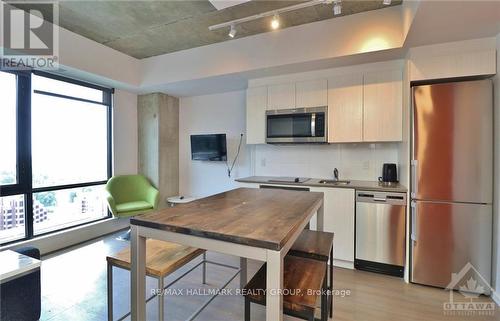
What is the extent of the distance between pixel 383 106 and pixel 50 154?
14.7 ft

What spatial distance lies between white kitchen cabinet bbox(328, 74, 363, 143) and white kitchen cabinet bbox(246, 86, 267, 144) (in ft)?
3.04

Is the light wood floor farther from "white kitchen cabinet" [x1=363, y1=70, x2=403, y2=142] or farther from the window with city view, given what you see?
"white kitchen cabinet" [x1=363, y1=70, x2=403, y2=142]

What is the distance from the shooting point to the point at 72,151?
11.9ft

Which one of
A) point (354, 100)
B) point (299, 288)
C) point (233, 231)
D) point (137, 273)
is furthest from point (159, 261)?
point (354, 100)

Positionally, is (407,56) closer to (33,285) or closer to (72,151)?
(33,285)

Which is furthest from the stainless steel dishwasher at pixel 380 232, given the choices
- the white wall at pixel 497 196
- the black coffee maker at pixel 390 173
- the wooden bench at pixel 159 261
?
the wooden bench at pixel 159 261

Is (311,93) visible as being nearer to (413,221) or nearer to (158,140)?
(413,221)

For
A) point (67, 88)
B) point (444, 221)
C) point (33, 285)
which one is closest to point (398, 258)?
point (444, 221)

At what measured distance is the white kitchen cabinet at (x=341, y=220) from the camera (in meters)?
2.79

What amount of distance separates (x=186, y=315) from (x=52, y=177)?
2.85 meters

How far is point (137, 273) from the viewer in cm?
130

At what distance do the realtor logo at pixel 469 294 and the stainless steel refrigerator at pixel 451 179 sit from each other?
0.05m

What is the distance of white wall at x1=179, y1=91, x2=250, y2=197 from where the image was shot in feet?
13.9

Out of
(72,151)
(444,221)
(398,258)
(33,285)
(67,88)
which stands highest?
(67,88)
